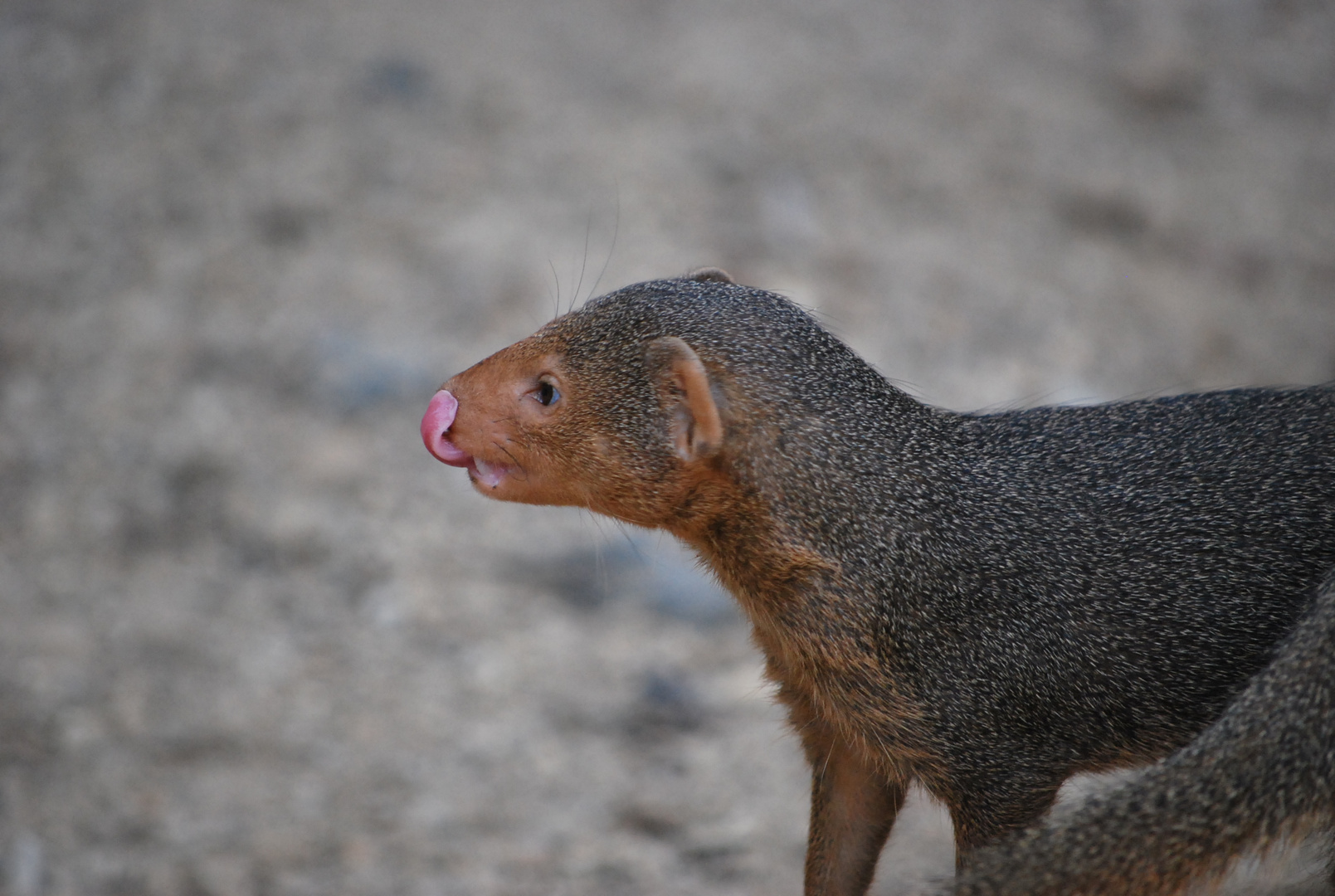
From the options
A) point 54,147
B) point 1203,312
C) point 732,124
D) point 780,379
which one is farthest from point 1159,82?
point 54,147

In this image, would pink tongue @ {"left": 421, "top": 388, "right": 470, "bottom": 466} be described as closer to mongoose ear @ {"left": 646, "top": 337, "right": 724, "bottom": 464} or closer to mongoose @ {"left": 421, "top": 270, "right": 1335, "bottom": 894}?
mongoose @ {"left": 421, "top": 270, "right": 1335, "bottom": 894}

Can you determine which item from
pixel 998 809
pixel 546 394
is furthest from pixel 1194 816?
pixel 546 394

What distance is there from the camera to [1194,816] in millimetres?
2264

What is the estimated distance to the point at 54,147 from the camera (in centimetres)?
650

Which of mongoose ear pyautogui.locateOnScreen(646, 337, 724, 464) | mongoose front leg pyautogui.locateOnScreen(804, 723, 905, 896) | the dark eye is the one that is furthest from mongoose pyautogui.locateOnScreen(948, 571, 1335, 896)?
the dark eye

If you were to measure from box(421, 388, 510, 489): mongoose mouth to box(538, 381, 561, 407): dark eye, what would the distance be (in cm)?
19

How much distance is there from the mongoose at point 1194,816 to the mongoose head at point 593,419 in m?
1.11

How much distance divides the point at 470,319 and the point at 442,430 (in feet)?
9.65

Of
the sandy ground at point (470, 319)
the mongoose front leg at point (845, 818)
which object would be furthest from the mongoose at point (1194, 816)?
the sandy ground at point (470, 319)

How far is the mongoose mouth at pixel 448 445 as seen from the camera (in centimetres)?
308

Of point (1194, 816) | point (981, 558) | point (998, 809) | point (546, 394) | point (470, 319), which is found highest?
point (470, 319)

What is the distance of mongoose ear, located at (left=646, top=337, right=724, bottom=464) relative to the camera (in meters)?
2.87

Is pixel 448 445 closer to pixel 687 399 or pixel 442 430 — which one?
pixel 442 430

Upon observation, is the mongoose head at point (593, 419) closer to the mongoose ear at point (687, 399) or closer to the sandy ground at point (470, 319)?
the mongoose ear at point (687, 399)
